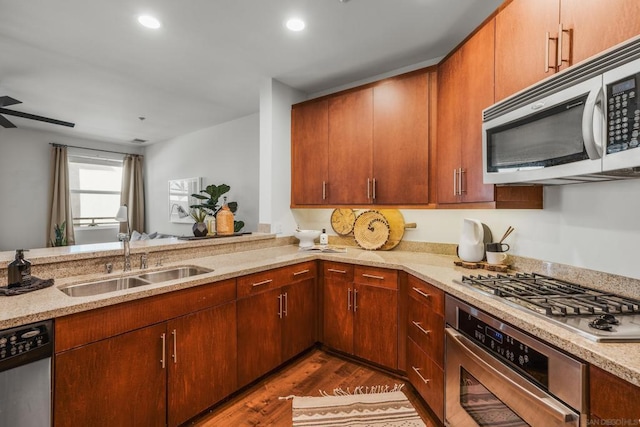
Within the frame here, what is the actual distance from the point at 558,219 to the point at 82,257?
2828 mm

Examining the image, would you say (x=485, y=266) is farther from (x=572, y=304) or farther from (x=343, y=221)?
(x=343, y=221)

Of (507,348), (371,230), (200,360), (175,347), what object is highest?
(371,230)

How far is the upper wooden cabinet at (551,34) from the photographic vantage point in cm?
109

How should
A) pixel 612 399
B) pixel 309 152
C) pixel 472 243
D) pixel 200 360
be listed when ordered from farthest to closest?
1. pixel 309 152
2. pixel 472 243
3. pixel 200 360
4. pixel 612 399

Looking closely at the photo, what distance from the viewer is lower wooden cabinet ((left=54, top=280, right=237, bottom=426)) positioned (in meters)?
1.28

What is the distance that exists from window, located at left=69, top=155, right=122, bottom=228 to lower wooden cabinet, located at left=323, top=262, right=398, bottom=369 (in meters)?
5.62

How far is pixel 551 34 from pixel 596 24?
0.21 metres

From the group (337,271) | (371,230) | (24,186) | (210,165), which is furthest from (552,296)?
(24,186)

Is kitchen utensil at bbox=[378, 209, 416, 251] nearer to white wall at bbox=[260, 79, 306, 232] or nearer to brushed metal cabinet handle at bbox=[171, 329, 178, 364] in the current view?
white wall at bbox=[260, 79, 306, 232]

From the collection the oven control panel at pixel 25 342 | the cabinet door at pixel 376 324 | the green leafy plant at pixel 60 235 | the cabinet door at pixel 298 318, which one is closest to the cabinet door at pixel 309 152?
the cabinet door at pixel 298 318

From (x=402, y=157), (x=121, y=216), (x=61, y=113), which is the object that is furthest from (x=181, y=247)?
(x=61, y=113)

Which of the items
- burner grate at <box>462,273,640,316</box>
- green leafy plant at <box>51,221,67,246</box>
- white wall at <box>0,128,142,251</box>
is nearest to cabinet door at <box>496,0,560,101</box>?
burner grate at <box>462,273,640,316</box>

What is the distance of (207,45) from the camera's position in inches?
94.1

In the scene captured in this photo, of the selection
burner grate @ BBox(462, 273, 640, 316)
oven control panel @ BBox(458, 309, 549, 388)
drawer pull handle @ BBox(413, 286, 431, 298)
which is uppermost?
burner grate @ BBox(462, 273, 640, 316)
